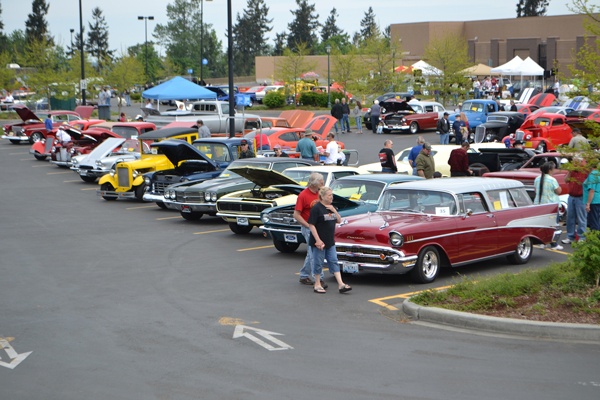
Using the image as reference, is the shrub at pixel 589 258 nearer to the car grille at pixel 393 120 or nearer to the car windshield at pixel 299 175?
the car windshield at pixel 299 175

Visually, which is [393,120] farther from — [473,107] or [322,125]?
[322,125]

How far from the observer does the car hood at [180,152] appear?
22656mm

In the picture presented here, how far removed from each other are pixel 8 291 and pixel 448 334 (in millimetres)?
6815

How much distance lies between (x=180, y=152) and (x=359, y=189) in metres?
7.37

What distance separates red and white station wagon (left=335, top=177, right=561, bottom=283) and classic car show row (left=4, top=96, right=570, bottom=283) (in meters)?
0.02

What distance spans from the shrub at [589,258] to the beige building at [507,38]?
220 feet

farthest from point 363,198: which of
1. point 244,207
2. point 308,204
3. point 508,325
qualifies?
point 508,325

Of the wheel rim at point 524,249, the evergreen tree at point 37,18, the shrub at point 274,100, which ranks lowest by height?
the wheel rim at point 524,249

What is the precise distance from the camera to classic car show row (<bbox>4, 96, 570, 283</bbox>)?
13570mm

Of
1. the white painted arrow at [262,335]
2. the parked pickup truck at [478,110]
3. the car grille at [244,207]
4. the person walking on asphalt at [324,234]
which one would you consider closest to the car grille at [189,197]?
the car grille at [244,207]

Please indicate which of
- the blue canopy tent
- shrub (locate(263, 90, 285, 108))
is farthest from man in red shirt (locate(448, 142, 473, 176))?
shrub (locate(263, 90, 285, 108))

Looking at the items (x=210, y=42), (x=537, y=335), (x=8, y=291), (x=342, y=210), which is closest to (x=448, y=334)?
(x=537, y=335)

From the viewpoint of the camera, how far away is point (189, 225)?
67.7ft

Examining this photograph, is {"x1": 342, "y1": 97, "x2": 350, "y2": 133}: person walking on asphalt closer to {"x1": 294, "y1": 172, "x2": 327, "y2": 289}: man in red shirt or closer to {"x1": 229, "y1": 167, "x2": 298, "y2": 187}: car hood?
{"x1": 229, "y1": 167, "x2": 298, "y2": 187}: car hood
